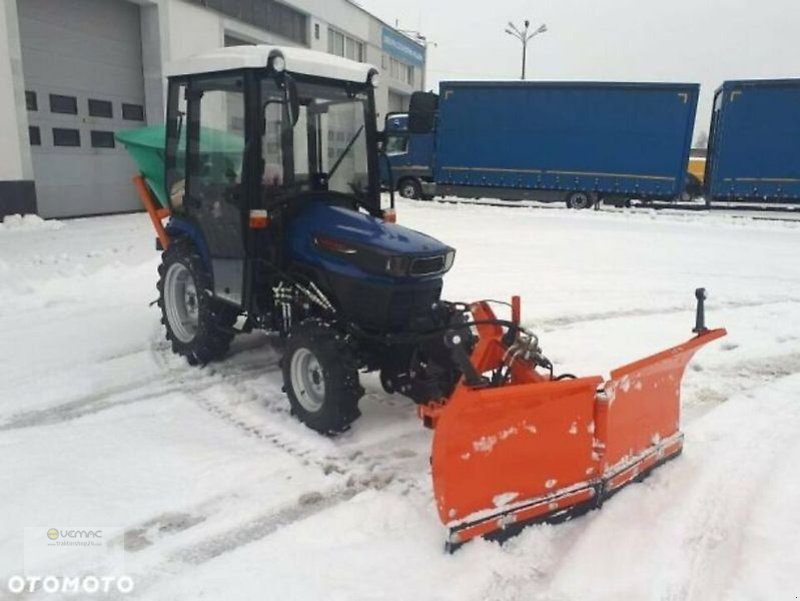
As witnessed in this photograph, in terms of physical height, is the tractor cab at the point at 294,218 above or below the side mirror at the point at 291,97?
below

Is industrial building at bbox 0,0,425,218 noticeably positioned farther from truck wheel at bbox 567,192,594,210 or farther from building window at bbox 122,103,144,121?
truck wheel at bbox 567,192,594,210

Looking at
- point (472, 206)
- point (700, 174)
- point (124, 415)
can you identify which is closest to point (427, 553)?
point (124, 415)

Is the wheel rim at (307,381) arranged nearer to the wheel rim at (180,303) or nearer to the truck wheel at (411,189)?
the wheel rim at (180,303)

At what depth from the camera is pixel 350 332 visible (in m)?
3.90

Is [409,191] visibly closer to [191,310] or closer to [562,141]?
Answer: [562,141]

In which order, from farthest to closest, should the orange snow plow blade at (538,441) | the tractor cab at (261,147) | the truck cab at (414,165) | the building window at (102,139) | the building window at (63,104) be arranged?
the truck cab at (414,165) → the building window at (102,139) → the building window at (63,104) → the tractor cab at (261,147) → the orange snow plow blade at (538,441)

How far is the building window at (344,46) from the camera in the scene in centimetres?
2455

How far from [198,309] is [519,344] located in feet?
8.64

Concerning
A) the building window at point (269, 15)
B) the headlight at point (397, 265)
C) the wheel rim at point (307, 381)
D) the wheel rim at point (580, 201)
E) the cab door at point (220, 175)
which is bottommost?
the wheel rim at point (307, 381)

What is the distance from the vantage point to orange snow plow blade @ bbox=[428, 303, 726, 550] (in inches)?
108

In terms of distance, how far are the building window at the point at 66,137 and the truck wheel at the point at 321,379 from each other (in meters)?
10.7

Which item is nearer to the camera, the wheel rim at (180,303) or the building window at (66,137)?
the wheel rim at (180,303)

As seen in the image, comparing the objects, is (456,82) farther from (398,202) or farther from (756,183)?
(756,183)

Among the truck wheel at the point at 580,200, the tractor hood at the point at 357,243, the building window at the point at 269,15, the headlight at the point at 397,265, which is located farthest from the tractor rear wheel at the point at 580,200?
the headlight at the point at 397,265
